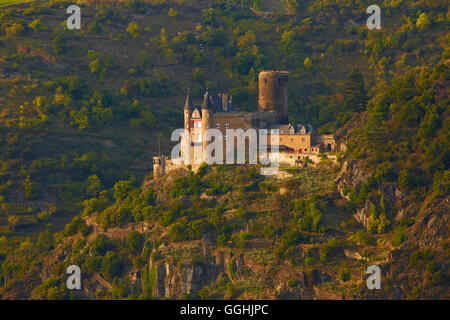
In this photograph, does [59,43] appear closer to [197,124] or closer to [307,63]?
[307,63]

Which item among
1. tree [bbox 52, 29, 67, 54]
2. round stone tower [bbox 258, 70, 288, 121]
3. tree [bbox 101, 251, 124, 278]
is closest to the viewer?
tree [bbox 101, 251, 124, 278]

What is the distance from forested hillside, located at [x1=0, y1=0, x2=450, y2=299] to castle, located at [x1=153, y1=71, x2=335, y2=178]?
5.84ft

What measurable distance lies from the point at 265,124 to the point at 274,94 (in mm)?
5277

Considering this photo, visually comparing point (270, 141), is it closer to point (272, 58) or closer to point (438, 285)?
point (438, 285)

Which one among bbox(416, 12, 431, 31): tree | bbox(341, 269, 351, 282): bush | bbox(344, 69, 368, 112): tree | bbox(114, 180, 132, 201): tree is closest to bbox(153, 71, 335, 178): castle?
bbox(114, 180, 132, 201): tree

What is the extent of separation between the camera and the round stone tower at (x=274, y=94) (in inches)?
5207

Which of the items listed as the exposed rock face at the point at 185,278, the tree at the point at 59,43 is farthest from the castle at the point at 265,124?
the tree at the point at 59,43

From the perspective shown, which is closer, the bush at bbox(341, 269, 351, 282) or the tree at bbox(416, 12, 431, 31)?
the bush at bbox(341, 269, 351, 282)

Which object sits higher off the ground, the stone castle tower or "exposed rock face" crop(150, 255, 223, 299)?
the stone castle tower

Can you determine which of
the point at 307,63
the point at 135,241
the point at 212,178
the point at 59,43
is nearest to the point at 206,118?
the point at 212,178

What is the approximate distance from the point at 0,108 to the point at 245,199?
163ft

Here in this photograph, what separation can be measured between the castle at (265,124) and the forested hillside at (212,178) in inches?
70.1

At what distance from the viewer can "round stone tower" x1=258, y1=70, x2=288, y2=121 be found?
13225 centimetres

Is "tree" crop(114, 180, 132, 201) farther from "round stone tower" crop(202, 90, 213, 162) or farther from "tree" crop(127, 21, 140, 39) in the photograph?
"tree" crop(127, 21, 140, 39)
